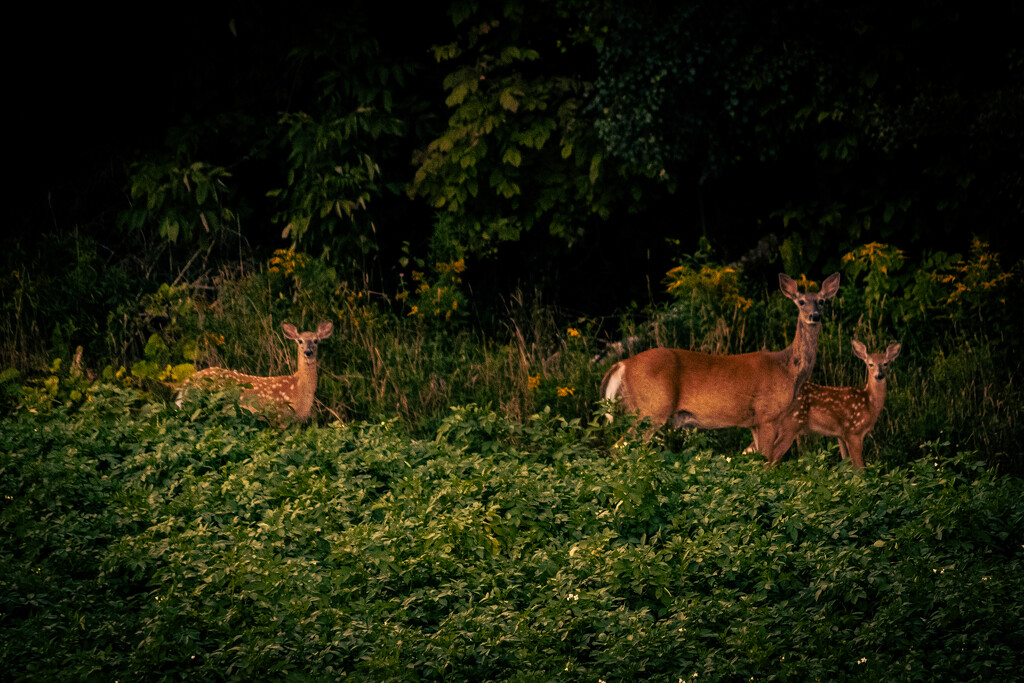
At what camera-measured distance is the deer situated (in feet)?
25.4

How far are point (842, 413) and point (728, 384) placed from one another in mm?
832

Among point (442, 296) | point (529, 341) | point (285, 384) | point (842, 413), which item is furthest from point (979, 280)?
point (285, 384)

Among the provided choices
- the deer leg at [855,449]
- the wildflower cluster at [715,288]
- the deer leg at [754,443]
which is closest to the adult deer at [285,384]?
the deer leg at [754,443]

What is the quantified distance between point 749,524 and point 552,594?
49.7 inches

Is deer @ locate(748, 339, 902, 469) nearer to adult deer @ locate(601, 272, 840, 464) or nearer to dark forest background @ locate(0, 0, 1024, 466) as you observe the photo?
adult deer @ locate(601, 272, 840, 464)

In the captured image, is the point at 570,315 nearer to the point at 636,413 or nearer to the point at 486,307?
the point at 486,307

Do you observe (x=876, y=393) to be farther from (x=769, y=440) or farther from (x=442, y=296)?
(x=442, y=296)

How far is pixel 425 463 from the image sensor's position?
7.16 metres

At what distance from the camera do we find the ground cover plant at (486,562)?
4.73 m

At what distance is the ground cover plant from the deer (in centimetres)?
57

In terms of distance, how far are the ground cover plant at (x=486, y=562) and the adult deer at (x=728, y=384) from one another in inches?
25.3

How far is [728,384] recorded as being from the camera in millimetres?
7945

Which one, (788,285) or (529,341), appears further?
(529,341)

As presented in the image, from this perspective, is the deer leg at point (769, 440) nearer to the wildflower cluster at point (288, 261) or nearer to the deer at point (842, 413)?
the deer at point (842, 413)
